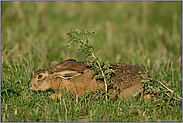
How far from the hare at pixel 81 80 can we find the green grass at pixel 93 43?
0.64 ft

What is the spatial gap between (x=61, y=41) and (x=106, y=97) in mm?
4747

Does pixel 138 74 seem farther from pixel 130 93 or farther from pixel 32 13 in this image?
pixel 32 13

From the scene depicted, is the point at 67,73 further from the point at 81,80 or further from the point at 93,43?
the point at 93,43

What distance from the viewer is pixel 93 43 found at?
914 centimetres

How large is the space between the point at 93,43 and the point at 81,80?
4374 mm

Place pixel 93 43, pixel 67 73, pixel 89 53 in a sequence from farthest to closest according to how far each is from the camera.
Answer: pixel 93 43
pixel 67 73
pixel 89 53

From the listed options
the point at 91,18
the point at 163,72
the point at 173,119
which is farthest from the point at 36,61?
the point at 91,18

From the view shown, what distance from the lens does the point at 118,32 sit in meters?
10.2

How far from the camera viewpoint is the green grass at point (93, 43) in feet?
14.1

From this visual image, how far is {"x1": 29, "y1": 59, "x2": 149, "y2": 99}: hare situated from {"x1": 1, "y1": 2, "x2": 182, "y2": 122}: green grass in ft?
0.64

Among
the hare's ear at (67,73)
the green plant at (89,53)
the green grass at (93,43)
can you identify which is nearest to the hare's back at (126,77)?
the green plant at (89,53)

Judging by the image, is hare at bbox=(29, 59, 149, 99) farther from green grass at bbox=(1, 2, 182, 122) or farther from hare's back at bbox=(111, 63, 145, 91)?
green grass at bbox=(1, 2, 182, 122)

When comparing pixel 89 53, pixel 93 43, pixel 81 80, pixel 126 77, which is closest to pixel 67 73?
pixel 81 80

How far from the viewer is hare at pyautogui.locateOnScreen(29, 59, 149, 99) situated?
4824 millimetres
